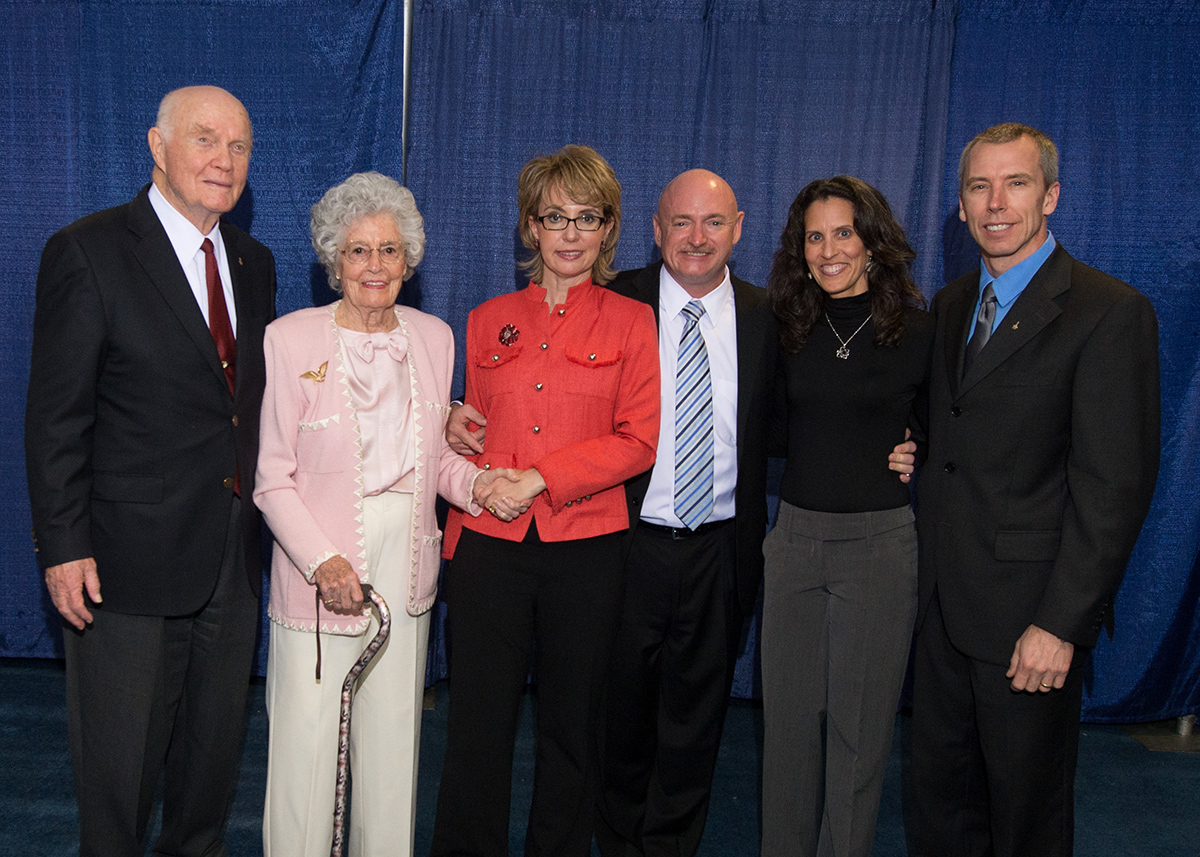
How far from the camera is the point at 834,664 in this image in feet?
8.06

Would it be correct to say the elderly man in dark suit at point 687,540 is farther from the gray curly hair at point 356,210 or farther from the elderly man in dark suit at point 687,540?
the gray curly hair at point 356,210

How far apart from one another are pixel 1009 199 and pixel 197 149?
2.04 metres

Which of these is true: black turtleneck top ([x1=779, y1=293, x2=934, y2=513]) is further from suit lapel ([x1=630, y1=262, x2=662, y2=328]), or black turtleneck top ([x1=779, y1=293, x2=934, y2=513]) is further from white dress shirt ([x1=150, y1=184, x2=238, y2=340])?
white dress shirt ([x1=150, y1=184, x2=238, y2=340])

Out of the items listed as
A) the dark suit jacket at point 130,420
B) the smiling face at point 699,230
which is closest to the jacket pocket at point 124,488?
the dark suit jacket at point 130,420

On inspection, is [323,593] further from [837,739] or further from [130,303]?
[837,739]

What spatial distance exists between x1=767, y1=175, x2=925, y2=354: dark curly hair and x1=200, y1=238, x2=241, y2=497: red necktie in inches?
58.6

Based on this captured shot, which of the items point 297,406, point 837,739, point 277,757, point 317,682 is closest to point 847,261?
point 837,739

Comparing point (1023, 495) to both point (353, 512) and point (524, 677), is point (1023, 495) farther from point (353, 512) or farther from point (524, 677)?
point (353, 512)

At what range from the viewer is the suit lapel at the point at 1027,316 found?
7.37 ft

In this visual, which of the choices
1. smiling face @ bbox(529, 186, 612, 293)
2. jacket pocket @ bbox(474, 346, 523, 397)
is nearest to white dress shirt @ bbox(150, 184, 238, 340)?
jacket pocket @ bbox(474, 346, 523, 397)

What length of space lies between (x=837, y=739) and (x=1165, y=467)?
92.5 inches

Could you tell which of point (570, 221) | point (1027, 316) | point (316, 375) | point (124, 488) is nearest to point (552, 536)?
point (316, 375)

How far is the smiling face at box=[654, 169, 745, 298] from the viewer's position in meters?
2.69

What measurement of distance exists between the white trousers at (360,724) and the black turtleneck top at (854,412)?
1062 millimetres
